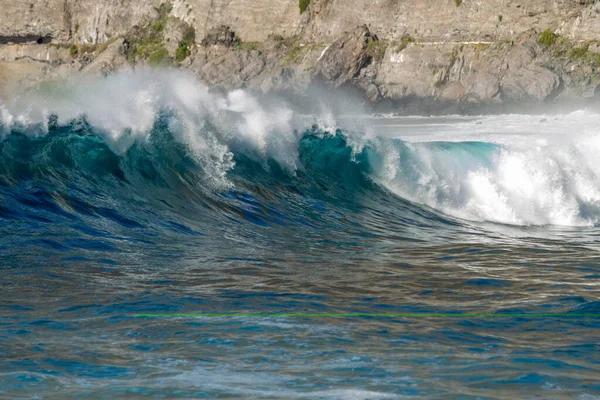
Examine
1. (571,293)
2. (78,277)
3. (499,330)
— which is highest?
(78,277)

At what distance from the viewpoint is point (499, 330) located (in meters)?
4.61

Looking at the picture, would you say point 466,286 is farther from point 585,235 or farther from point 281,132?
point 281,132

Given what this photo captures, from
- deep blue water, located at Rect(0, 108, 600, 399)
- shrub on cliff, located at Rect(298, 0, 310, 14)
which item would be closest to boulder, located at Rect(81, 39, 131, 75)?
shrub on cliff, located at Rect(298, 0, 310, 14)

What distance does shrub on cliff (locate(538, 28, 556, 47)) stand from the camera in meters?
40.1

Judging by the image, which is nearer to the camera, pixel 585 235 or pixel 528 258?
Result: pixel 528 258

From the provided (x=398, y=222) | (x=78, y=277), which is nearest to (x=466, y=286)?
(x=78, y=277)

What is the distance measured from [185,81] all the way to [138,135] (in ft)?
5.44

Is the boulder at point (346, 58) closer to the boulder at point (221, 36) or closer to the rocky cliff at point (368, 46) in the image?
the rocky cliff at point (368, 46)

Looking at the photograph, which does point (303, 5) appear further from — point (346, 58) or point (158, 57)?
point (158, 57)

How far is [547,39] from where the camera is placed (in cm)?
4031

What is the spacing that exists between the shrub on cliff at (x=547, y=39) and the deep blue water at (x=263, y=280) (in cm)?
3120

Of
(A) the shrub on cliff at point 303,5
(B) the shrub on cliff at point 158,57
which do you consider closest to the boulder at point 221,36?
(B) the shrub on cliff at point 158,57

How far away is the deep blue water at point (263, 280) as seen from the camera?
371 cm

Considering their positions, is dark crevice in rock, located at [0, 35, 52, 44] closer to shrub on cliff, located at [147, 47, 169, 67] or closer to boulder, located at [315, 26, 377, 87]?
shrub on cliff, located at [147, 47, 169, 67]
